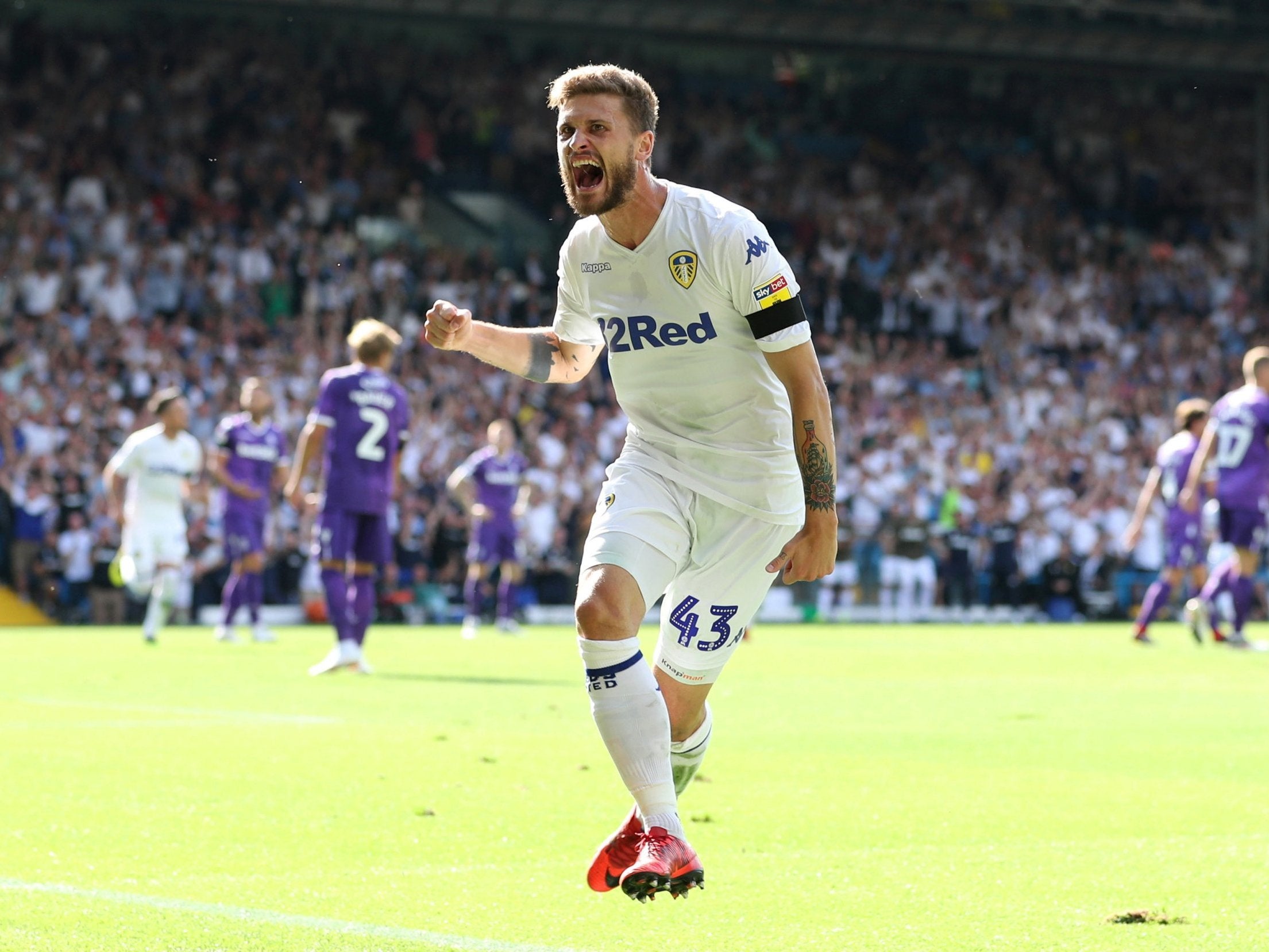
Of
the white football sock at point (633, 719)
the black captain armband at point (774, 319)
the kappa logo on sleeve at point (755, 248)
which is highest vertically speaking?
the kappa logo on sleeve at point (755, 248)

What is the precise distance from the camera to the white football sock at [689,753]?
5.67 m

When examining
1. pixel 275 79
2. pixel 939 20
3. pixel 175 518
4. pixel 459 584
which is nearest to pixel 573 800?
pixel 175 518

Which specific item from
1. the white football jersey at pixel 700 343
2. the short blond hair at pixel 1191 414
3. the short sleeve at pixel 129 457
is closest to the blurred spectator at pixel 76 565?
the short sleeve at pixel 129 457

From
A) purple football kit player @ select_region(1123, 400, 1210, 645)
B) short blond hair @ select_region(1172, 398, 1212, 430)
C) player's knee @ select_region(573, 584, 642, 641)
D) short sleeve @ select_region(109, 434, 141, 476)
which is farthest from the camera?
purple football kit player @ select_region(1123, 400, 1210, 645)

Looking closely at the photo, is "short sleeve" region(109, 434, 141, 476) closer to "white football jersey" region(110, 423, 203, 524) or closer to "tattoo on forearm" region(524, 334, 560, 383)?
"white football jersey" region(110, 423, 203, 524)

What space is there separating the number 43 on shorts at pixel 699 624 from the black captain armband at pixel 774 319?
0.84 metres

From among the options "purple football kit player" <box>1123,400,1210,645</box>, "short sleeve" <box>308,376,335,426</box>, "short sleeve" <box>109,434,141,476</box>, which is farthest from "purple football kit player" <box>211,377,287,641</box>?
"purple football kit player" <box>1123,400,1210,645</box>

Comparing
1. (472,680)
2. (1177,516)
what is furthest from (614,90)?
(1177,516)

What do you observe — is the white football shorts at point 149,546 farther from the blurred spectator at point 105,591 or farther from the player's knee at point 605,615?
the player's knee at point 605,615

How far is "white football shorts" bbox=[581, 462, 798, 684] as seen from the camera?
5.34 metres

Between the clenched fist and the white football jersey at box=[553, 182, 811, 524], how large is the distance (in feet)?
1.31

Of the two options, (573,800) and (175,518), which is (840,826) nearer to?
(573,800)

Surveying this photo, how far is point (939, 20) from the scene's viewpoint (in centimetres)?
3384

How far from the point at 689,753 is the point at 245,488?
46.7ft
